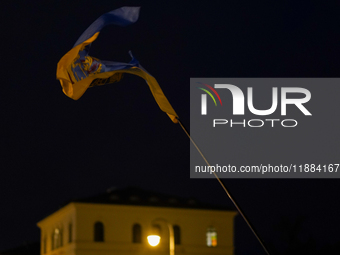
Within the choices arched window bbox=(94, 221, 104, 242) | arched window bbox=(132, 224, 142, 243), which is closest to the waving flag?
arched window bbox=(94, 221, 104, 242)

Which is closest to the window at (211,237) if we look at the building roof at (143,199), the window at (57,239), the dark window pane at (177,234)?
the building roof at (143,199)

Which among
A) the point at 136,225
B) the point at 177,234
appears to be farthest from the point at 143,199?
the point at 177,234

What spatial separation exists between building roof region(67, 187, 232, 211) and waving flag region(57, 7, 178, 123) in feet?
108

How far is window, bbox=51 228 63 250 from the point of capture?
151 feet

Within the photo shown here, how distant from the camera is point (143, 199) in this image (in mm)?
45750

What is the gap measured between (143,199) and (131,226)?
2.29 m

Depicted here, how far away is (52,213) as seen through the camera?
4769 cm

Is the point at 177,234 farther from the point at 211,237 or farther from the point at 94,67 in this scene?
the point at 94,67

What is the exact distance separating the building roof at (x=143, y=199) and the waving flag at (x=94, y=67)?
3304 cm

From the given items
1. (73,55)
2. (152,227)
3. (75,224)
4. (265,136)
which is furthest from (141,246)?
(73,55)

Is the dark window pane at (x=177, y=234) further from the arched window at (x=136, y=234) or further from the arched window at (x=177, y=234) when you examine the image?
the arched window at (x=136, y=234)

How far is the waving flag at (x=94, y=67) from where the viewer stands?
10516 millimetres

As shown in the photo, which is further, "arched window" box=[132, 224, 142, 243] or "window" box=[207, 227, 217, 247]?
"window" box=[207, 227, 217, 247]

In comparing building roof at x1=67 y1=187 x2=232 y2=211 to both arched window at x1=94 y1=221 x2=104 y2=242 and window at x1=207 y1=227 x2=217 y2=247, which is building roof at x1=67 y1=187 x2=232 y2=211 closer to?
arched window at x1=94 y1=221 x2=104 y2=242
